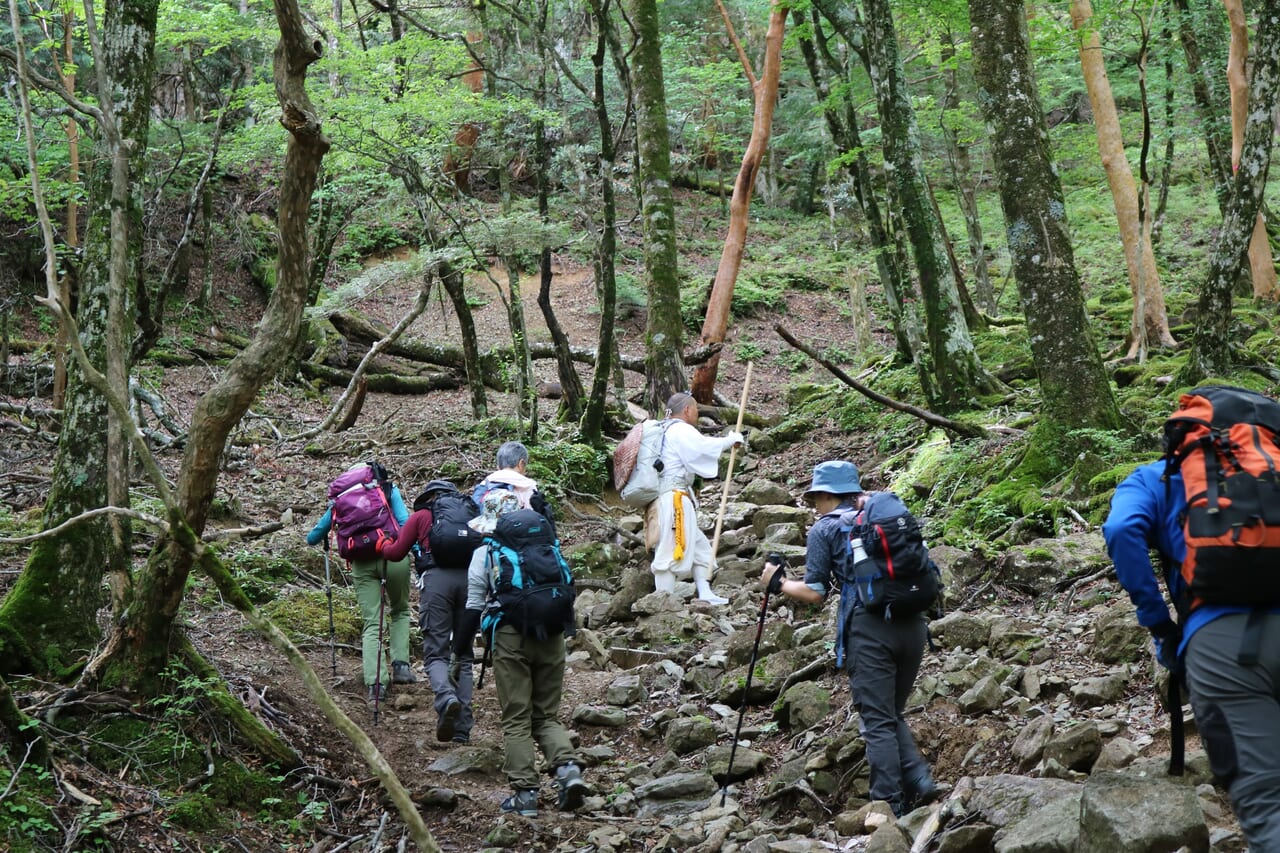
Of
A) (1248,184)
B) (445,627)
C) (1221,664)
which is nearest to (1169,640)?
(1221,664)

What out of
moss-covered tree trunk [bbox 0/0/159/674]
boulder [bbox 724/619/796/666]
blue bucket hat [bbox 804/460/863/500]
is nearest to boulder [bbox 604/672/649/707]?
boulder [bbox 724/619/796/666]

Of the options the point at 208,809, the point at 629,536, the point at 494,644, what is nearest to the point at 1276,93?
the point at 629,536

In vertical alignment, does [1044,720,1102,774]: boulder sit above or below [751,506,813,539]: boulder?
above

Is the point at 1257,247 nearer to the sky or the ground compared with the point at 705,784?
nearer to the sky

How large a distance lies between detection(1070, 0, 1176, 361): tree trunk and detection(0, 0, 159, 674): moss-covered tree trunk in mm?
11204

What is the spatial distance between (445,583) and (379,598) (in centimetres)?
90

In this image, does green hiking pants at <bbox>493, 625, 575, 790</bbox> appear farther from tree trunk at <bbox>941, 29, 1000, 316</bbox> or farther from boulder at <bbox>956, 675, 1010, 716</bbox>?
tree trunk at <bbox>941, 29, 1000, 316</bbox>

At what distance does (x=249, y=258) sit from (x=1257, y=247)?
21.9 meters

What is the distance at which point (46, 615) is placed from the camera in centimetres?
580

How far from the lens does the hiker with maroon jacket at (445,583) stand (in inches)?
285

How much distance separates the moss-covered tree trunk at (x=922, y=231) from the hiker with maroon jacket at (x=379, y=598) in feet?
23.3

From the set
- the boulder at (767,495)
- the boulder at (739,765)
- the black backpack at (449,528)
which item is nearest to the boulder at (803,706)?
the boulder at (739,765)

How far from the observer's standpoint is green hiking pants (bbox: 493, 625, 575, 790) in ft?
19.8

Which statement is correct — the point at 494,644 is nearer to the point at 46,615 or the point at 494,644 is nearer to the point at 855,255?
the point at 46,615
